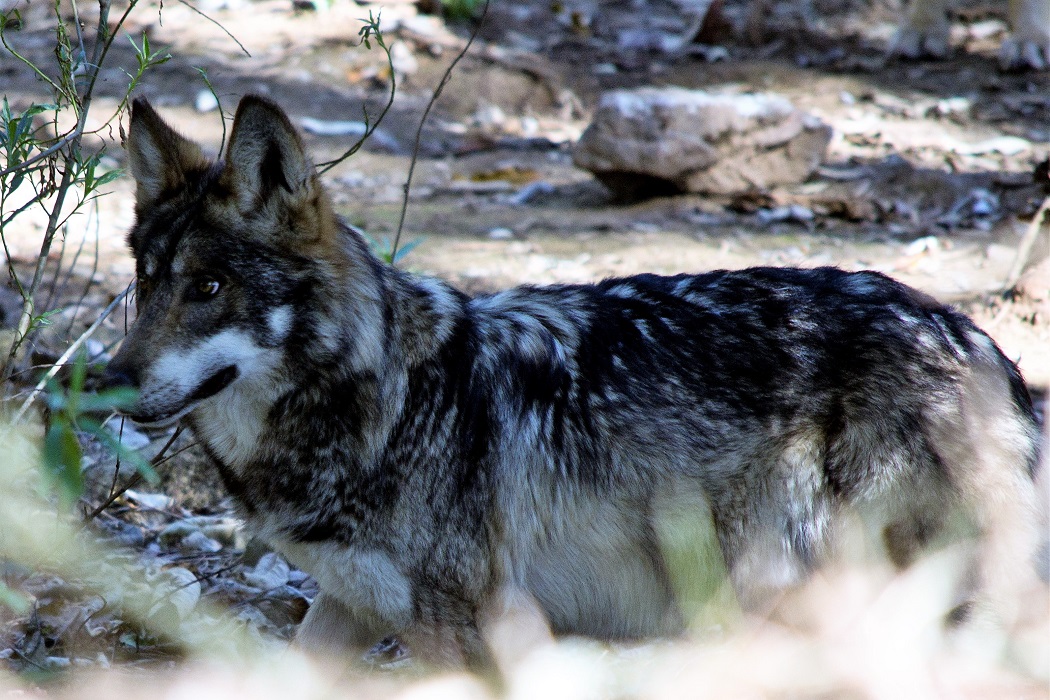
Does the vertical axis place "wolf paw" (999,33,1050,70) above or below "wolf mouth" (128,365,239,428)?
below

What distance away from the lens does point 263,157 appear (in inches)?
122

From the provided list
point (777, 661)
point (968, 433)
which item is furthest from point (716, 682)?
point (968, 433)

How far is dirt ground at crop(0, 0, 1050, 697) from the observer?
23.7 ft

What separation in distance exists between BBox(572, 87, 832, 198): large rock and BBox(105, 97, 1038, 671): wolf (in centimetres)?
484

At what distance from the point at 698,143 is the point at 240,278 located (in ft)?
19.6

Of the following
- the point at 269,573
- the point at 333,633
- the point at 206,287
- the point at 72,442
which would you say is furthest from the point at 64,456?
the point at 269,573

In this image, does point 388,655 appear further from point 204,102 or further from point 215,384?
point 204,102

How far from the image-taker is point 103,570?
14.2ft

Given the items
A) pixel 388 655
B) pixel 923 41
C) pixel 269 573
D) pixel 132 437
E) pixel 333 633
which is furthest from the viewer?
pixel 923 41

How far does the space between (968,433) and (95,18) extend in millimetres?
11384

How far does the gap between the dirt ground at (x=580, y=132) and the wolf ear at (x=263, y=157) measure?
2.03 meters

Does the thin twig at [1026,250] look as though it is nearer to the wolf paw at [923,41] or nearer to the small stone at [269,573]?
the small stone at [269,573]

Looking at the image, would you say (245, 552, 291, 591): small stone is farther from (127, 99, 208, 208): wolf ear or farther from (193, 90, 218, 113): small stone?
(193, 90, 218, 113): small stone

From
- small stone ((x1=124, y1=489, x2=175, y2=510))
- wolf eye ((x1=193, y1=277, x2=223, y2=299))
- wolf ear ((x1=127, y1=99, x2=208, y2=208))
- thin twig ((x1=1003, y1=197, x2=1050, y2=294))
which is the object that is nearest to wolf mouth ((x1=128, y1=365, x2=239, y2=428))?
wolf eye ((x1=193, y1=277, x2=223, y2=299))
